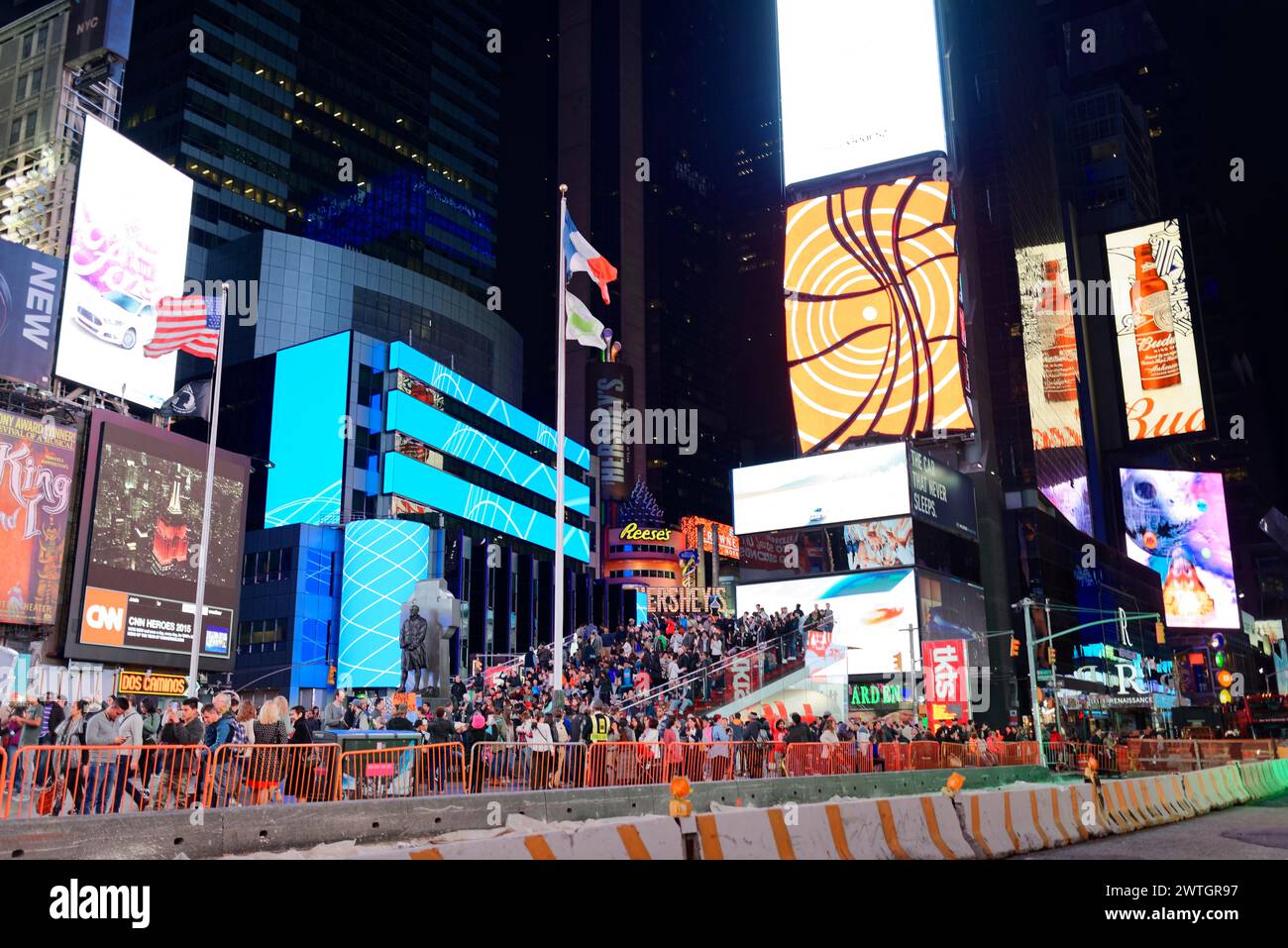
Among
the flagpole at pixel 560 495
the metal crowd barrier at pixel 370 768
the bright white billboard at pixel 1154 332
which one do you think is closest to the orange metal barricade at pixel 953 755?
the metal crowd barrier at pixel 370 768

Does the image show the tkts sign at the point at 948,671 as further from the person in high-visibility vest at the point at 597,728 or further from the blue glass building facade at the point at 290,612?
the blue glass building facade at the point at 290,612

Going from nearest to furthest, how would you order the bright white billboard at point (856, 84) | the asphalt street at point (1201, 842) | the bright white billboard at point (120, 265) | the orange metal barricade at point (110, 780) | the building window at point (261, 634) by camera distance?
1. the orange metal barricade at point (110, 780)
2. the asphalt street at point (1201, 842)
3. the bright white billboard at point (120, 265)
4. the bright white billboard at point (856, 84)
5. the building window at point (261, 634)

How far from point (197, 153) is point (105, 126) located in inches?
2158

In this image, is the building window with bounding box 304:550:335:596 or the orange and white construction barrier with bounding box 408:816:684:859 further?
the building window with bounding box 304:550:335:596

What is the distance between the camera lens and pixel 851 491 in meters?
55.2

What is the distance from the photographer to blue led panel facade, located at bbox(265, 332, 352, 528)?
72688 millimetres

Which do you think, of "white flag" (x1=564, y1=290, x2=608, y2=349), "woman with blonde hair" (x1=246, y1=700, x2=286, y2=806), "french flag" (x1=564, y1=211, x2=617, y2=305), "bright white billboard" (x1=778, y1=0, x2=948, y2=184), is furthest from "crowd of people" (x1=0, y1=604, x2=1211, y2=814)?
"bright white billboard" (x1=778, y1=0, x2=948, y2=184)

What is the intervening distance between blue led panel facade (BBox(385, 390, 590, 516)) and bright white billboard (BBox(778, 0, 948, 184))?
30.8 metres

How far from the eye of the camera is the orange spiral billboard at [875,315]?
59.3 metres

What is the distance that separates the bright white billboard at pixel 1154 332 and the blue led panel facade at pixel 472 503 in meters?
52.1

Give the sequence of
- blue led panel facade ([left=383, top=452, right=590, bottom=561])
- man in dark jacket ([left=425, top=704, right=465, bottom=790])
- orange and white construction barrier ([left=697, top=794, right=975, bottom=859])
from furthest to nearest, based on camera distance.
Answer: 1. blue led panel facade ([left=383, top=452, right=590, bottom=561])
2. man in dark jacket ([left=425, top=704, right=465, bottom=790])
3. orange and white construction barrier ([left=697, top=794, right=975, bottom=859])

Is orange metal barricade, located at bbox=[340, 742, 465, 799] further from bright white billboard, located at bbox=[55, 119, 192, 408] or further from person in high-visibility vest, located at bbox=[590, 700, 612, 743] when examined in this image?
bright white billboard, located at bbox=[55, 119, 192, 408]

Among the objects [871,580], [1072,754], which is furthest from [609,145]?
[1072,754]
